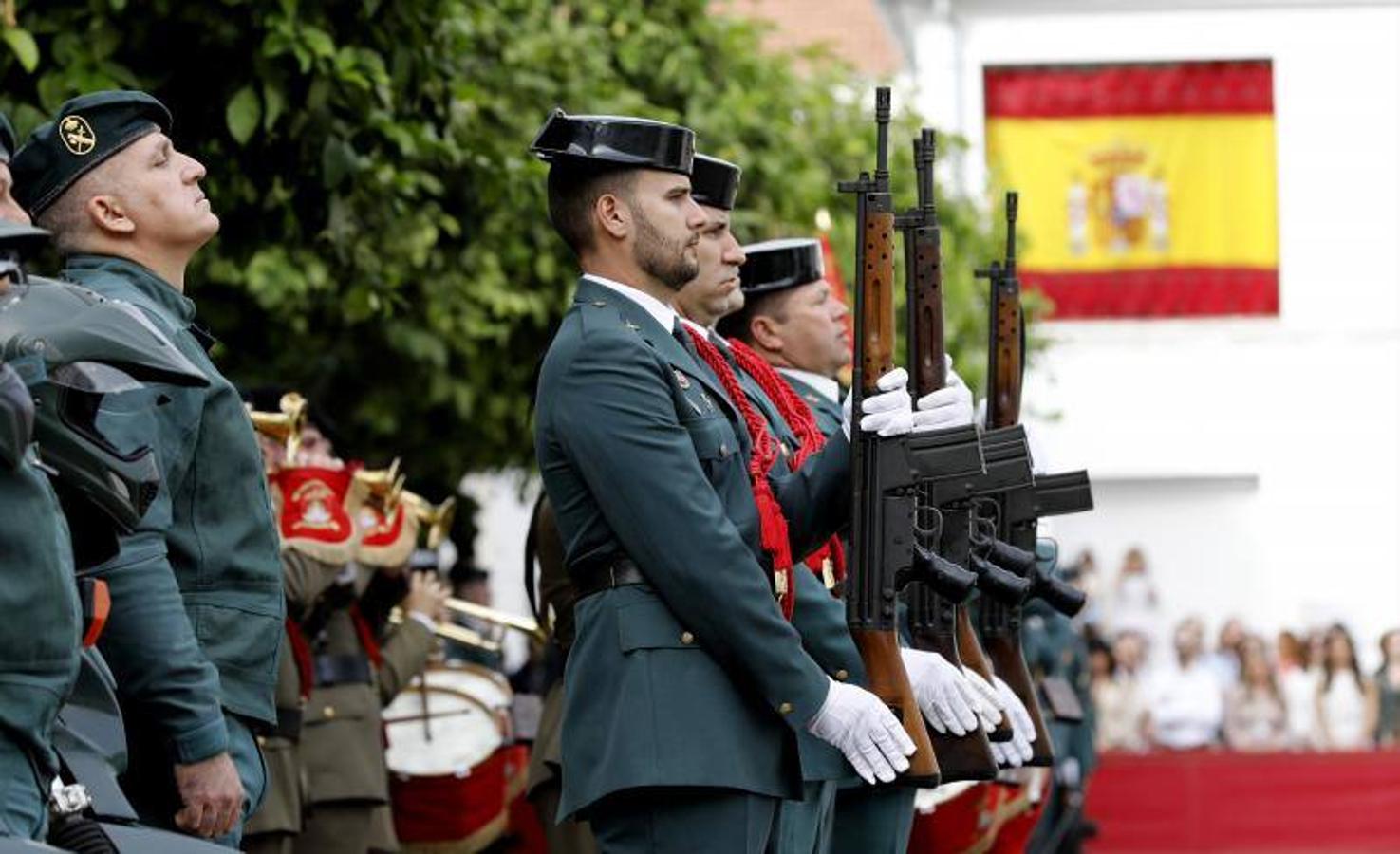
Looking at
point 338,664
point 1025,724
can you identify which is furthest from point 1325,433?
point 1025,724

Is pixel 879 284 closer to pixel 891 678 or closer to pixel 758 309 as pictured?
pixel 891 678

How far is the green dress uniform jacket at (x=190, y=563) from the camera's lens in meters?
5.50

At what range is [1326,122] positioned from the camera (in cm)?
2794

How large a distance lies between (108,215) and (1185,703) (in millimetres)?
18274

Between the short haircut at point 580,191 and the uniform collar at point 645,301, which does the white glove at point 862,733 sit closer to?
the uniform collar at point 645,301

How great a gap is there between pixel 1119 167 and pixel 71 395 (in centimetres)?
2099

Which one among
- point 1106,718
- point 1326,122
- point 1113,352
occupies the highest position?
point 1326,122

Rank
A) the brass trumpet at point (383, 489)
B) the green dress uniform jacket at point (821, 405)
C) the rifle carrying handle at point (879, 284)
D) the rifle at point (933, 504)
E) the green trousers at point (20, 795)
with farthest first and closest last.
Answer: the brass trumpet at point (383, 489), the green dress uniform jacket at point (821, 405), the rifle at point (933, 504), the rifle carrying handle at point (879, 284), the green trousers at point (20, 795)

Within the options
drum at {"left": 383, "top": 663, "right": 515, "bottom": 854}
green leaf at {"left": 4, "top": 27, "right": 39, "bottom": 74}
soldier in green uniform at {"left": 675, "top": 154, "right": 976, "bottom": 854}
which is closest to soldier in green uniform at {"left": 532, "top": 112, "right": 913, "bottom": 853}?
soldier in green uniform at {"left": 675, "top": 154, "right": 976, "bottom": 854}

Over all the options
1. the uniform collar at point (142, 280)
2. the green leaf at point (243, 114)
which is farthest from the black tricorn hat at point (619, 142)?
the green leaf at point (243, 114)

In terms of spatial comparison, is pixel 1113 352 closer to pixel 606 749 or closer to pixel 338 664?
pixel 338 664

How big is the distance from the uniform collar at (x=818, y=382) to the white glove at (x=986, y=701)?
3.21 feet

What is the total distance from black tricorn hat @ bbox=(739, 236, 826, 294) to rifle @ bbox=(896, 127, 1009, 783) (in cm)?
81

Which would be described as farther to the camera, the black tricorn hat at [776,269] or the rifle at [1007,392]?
the rifle at [1007,392]
